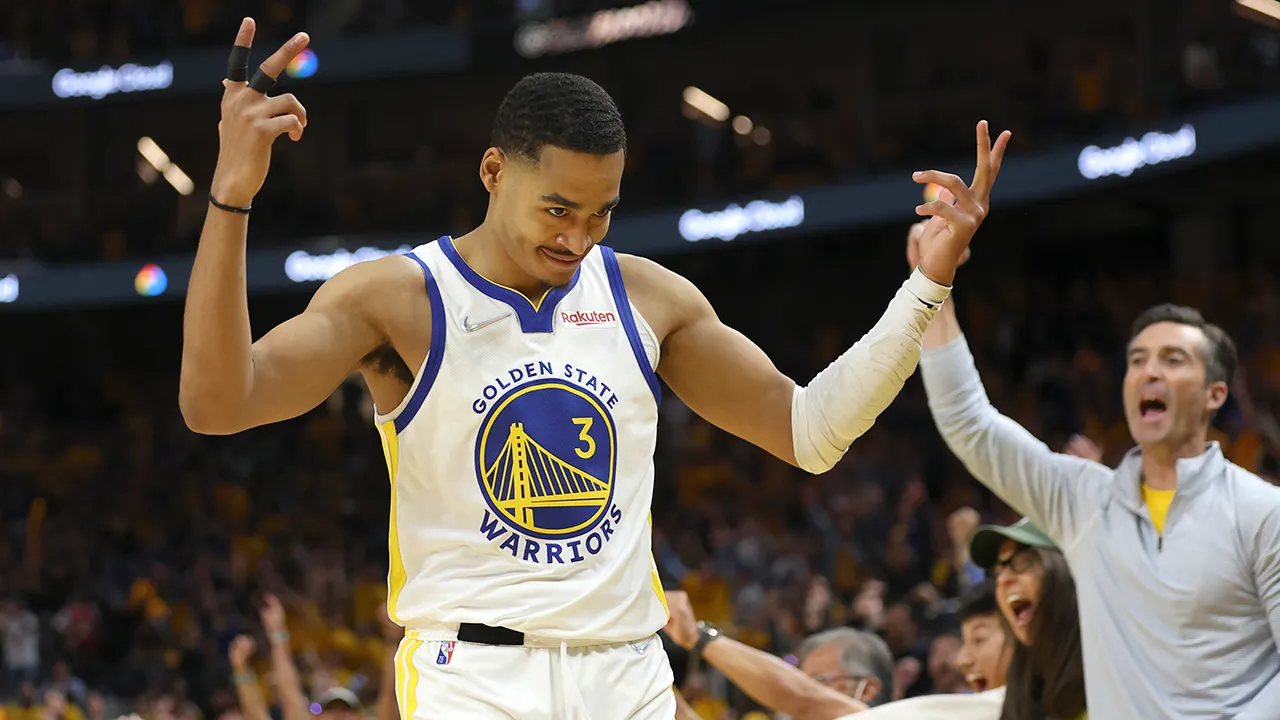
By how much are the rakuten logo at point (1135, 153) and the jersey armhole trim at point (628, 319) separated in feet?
35.6

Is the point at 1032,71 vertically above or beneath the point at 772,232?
above

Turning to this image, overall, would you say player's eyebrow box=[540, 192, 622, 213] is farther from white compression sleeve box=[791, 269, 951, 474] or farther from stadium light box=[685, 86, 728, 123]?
stadium light box=[685, 86, 728, 123]

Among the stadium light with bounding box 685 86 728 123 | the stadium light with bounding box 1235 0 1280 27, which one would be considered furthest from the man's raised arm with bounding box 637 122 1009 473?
the stadium light with bounding box 685 86 728 123

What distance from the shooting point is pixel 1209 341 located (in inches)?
171

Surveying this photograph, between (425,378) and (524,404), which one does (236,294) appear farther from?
(524,404)

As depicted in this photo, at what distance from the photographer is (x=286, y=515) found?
17172 millimetres

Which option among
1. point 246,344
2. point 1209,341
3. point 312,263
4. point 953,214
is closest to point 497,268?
point 246,344

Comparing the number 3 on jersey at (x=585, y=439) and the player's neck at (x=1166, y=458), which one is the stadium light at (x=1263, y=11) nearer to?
the player's neck at (x=1166, y=458)

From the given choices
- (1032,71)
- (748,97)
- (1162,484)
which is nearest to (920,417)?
(1032,71)

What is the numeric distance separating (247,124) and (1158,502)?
2819mm

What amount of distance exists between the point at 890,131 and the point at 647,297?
13.8 m

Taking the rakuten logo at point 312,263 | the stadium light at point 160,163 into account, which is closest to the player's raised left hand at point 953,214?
the rakuten logo at point 312,263

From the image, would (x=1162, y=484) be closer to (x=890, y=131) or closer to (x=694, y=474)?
(x=694, y=474)

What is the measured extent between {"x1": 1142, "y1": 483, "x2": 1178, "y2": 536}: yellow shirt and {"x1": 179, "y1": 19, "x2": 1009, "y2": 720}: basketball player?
5.43 ft
